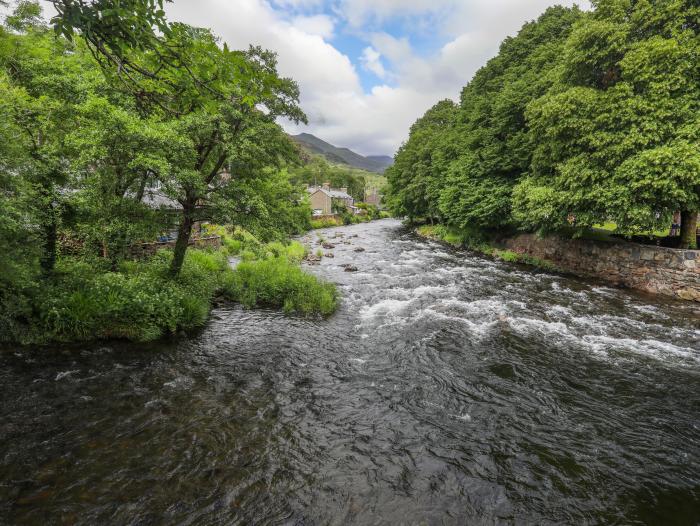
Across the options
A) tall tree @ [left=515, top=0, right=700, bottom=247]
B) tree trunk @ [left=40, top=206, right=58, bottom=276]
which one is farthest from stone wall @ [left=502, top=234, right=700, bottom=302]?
tree trunk @ [left=40, top=206, right=58, bottom=276]

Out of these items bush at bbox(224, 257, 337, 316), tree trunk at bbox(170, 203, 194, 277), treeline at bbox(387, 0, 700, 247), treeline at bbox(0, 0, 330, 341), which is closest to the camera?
treeline at bbox(0, 0, 330, 341)

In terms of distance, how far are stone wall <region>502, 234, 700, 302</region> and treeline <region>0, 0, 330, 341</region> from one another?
20558 millimetres

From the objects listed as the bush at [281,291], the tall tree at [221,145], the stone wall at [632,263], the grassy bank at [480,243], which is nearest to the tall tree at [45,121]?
the tall tree at [221,145]

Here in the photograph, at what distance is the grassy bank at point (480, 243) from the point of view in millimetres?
26675

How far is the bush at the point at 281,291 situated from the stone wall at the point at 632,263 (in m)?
18.2

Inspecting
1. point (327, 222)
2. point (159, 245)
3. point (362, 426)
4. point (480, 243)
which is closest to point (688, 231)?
point (480, 243)

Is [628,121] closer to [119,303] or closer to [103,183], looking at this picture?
[103,183]

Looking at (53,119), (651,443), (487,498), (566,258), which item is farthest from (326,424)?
(566,258)

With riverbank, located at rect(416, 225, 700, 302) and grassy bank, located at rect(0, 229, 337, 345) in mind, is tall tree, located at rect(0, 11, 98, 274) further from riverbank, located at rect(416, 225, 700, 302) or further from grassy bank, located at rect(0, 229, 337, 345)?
riverbank, located at rect(416, 225, 700, 302)

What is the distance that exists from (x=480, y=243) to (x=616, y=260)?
14.3 metres

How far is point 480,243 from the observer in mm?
34656

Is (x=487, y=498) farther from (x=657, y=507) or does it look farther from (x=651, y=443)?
(x=651, y=443)

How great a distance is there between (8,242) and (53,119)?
15.5 ft

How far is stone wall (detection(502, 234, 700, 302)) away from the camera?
17.3 metres
